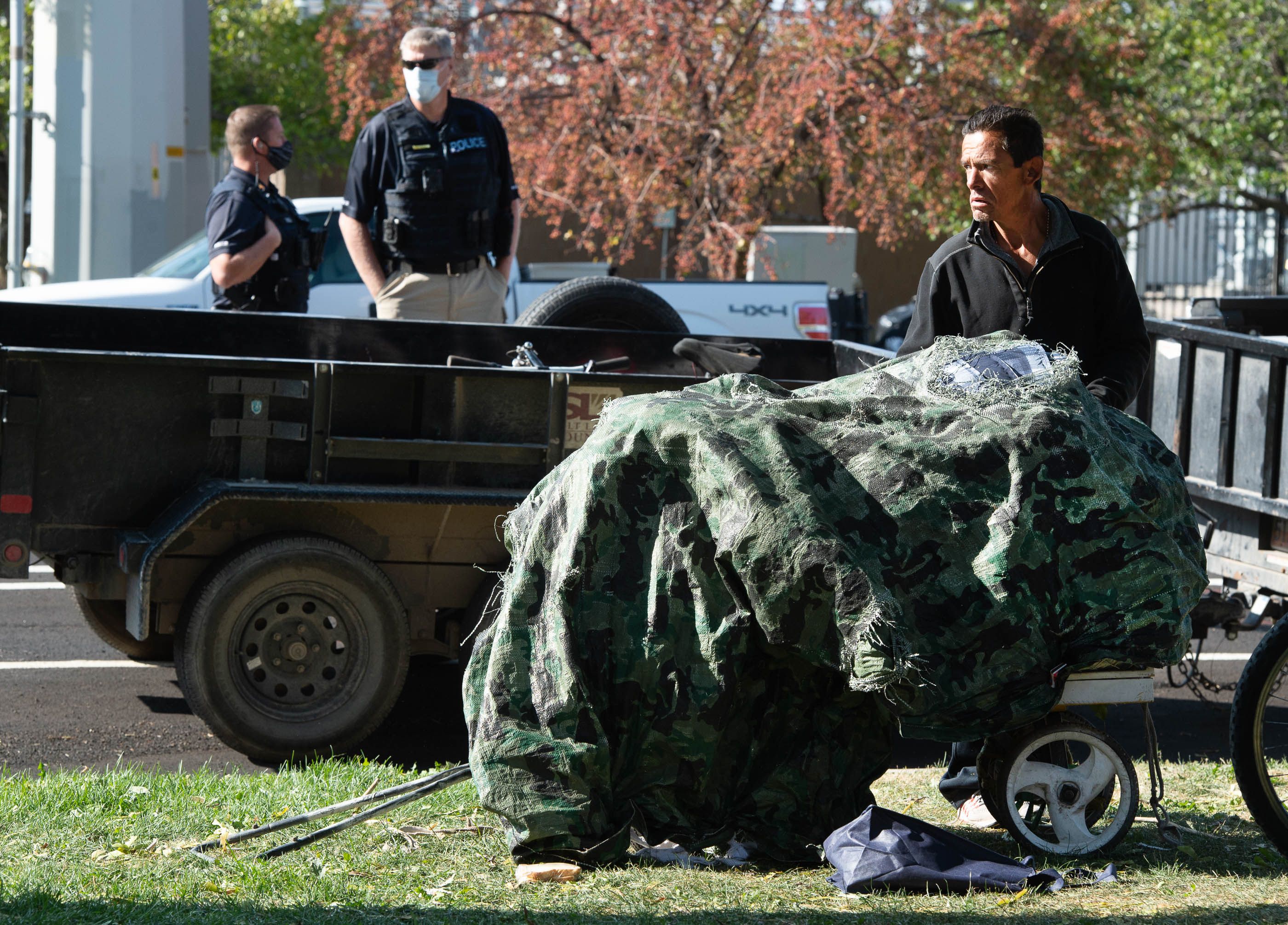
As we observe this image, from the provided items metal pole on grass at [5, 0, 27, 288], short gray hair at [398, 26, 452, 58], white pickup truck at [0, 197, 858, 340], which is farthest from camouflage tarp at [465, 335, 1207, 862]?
metal pole on grass at [5, 0, 27, 288]

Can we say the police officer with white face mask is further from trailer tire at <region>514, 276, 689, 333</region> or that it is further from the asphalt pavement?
the asphalt pavement

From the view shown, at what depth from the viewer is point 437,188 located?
24.7 ft

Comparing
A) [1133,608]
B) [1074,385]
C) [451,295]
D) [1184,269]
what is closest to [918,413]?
[1074,385]

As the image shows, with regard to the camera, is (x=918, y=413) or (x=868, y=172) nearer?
(x=918, y=413)

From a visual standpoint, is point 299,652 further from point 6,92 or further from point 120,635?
point 6,92

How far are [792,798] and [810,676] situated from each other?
0.31m

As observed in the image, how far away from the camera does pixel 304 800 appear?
4566 mm

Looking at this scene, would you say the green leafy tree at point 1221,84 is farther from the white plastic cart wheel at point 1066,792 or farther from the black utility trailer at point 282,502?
→ the white plastic cart wheel at point 1066,792

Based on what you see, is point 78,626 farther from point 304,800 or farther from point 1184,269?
point 1184,269

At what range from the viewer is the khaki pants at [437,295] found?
302 inches

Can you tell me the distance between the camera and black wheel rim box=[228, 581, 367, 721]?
5559 millimetres

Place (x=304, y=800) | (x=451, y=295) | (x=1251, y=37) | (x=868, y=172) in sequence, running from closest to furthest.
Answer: (x=304, y=800) < (x=451, y=295) < (x=868, y=172) < (x=1251, y=37)

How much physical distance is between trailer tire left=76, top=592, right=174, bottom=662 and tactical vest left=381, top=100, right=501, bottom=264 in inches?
89.4

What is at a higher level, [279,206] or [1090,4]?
[1090,4]
